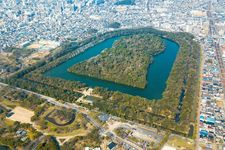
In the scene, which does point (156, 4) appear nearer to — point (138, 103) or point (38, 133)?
point (138, 103)

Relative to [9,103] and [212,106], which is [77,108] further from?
[212,106]

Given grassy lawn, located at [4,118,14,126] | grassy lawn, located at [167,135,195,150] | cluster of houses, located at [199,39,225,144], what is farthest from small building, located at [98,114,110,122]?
cluster of houses, located at [199,39,225,144]

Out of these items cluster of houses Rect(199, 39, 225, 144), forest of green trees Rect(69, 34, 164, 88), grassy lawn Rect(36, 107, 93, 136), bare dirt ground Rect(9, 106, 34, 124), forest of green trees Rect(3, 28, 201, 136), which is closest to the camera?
cluster of houses Rect(199, 39, 225, 144)

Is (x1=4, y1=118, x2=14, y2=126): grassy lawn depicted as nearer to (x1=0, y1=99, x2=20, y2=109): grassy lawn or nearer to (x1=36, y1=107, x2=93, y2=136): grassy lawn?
(x1=0, y1=99, x2=20, y2=109): grassy lawn

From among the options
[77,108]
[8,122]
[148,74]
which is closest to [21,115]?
[8,122]

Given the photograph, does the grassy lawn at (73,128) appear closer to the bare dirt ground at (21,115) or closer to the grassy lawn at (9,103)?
the bare dirt ground at (21,115)

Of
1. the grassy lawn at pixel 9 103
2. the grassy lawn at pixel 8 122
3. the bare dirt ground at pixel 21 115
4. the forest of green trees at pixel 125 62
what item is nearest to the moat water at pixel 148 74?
the forest of green trees at pixel 125 62
